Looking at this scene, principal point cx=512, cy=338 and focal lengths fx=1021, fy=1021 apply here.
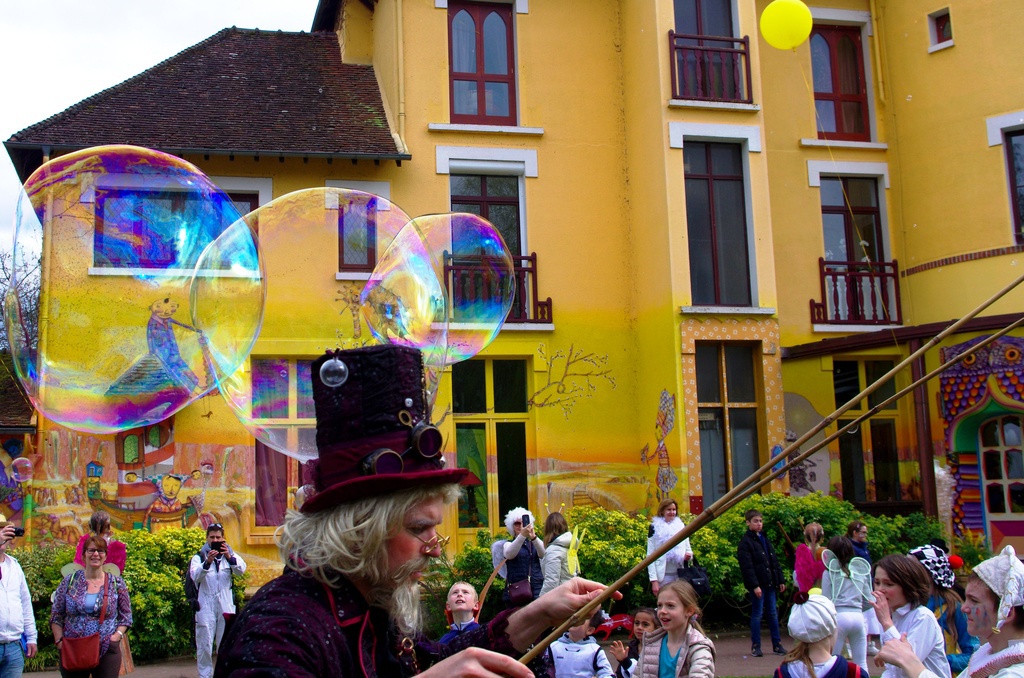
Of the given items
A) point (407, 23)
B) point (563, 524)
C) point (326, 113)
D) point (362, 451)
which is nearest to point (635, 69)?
point (407, 23)

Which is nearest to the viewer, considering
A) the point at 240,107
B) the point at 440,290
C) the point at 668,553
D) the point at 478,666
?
the point at 478,666

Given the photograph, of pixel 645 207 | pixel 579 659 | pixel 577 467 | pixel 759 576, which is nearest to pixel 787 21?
pixel 645 207

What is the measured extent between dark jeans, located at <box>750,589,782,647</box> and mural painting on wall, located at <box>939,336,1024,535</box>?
16.1 feet

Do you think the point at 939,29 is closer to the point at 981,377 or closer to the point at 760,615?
the point at 981,377

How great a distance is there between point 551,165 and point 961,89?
7.03m

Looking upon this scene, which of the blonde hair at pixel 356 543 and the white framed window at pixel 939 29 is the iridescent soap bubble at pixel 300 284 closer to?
the blonde hair at pixel 356 543

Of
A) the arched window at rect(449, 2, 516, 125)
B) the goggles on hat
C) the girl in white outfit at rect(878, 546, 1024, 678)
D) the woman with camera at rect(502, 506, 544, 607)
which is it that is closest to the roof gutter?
the arched window at rect(449, 2, 516, 125)

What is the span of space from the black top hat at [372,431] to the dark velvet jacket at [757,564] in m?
9.81

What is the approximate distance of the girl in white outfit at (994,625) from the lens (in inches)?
169

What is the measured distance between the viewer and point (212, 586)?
10.7 meters

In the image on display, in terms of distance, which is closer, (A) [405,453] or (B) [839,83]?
(A) [405,453]

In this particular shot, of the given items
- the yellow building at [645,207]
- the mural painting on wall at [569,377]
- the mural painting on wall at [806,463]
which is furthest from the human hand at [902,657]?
the mural painting on wall at [806,463]

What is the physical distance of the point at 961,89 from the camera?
Result: 17.2 meters

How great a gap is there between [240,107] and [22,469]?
256 inches
